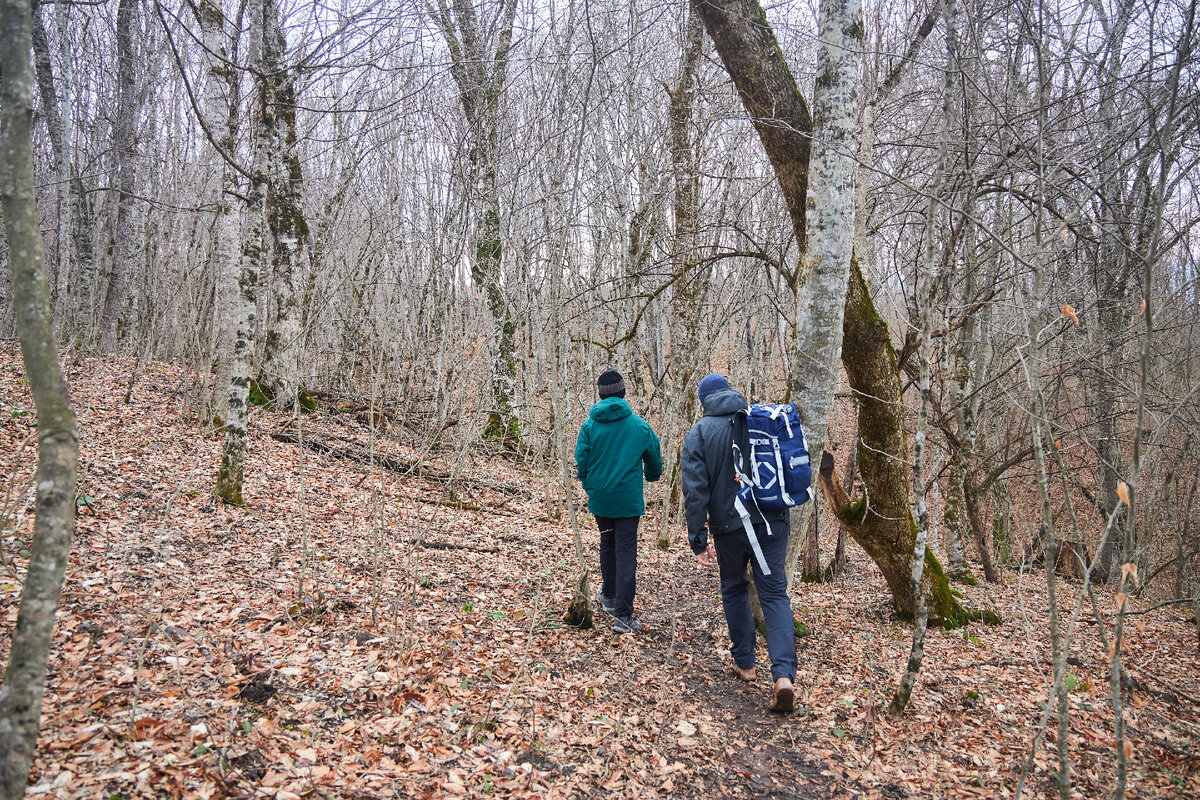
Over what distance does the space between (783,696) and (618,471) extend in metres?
1.87

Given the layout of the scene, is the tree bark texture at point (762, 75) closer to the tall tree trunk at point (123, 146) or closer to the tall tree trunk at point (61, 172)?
the tall tree trunk at point (61, 172)

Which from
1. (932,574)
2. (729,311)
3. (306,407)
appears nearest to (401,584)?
(932,574)

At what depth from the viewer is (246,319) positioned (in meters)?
5.89

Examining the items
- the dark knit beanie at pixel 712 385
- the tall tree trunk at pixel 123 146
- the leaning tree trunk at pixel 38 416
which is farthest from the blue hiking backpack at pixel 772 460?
the tall tree trunk at pixel 123 146

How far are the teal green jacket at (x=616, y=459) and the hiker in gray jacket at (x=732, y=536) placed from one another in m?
0.64

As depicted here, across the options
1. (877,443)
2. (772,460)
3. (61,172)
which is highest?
(61,172)

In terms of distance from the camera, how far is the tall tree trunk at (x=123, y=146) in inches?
438

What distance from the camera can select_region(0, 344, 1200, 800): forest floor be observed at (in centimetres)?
281

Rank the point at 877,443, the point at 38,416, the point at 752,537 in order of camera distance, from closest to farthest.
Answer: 1. the point at 38,416
2. the point at 752,537
3. the point at 877,443

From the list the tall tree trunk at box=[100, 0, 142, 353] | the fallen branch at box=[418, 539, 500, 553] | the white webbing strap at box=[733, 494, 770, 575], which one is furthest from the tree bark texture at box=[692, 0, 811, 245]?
the tall tree trunk at box=[100, 0, 142, 353]

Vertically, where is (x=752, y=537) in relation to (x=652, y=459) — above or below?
below

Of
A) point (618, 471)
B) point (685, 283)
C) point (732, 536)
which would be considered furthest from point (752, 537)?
point (685, 283)

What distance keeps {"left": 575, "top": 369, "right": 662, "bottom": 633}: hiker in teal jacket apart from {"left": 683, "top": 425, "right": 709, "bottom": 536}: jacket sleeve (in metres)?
0.66

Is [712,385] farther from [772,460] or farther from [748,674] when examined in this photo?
[748,674]
